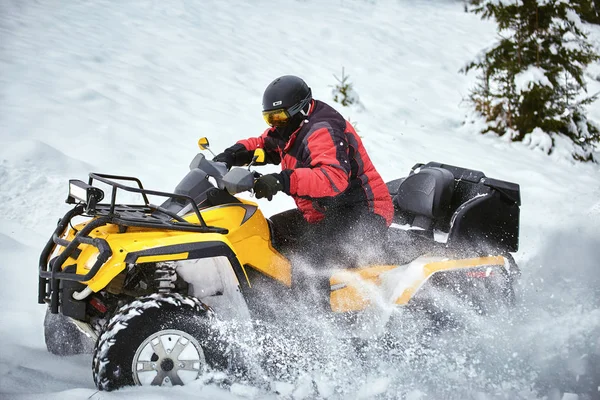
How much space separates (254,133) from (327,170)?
461 cm

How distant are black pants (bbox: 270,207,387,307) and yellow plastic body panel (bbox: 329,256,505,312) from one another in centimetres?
7

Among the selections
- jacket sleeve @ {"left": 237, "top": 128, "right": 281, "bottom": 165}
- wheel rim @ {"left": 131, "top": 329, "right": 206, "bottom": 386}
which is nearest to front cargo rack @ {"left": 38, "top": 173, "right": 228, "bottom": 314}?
wheel rim @ {"left": 131, "top": 329, "right": 206, "bottom": 386}

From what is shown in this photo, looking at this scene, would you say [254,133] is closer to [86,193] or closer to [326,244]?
[326,244]

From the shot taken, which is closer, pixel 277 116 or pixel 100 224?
pixel 100 224

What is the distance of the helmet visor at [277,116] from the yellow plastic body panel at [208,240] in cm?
62

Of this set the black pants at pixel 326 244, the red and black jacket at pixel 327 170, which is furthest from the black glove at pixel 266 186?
the black pants at pixel 326 244

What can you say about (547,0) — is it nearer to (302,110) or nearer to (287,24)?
(287,24)

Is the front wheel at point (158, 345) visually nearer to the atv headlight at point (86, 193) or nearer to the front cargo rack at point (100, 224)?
the front cargo rack at point (100, 224)

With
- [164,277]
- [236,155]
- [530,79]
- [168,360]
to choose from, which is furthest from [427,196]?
[530,79]

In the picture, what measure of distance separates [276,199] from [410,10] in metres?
12.9

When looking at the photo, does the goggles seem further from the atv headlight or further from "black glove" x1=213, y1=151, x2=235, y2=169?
A: the atv headlight

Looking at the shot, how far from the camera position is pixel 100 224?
2.96m

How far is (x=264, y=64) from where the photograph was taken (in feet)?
36.5

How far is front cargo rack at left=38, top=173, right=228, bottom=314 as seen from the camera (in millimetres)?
2881
